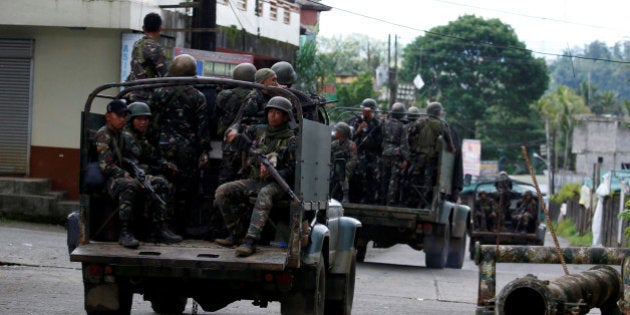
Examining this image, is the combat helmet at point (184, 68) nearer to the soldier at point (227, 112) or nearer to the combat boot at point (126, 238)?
the soldier at point (227, 112)

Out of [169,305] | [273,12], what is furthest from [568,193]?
[169,305]

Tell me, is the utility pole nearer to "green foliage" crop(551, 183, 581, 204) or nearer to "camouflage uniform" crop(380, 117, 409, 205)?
"camouflage uniform" crop(380, 117, 409, 205)

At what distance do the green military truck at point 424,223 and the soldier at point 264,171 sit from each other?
9.02m

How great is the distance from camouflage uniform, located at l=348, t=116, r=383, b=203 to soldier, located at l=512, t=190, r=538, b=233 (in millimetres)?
10759

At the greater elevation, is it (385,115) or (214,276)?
(385,115)

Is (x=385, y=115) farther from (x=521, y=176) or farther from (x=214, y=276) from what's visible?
(x=521, y=176)

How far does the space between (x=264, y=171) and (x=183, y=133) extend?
105 centimetres

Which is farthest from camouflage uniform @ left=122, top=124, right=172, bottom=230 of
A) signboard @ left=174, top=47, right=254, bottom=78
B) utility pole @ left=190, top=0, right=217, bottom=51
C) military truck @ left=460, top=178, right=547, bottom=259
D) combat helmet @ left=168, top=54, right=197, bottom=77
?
military truck @ left=460, top=178, right=547, bottom=259

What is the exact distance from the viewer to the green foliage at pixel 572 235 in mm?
37344

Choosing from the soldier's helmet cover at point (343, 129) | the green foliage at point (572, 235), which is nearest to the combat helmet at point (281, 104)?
the soldier's helmet cover at point (343, 129)

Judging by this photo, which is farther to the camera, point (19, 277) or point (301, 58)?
point (301, 58)

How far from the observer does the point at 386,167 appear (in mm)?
20203

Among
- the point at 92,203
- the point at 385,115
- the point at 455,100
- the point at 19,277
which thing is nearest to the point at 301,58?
the point at 385,115

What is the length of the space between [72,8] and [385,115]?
5.92 m
